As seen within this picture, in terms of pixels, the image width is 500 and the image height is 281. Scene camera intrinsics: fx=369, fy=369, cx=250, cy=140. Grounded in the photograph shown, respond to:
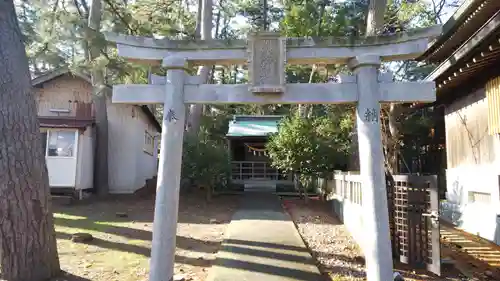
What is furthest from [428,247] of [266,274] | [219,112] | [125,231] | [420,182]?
[219,112]

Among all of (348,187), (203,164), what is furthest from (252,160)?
(348,187)

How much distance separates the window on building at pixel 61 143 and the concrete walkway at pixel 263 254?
7643 mm

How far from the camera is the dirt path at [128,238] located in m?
6.54

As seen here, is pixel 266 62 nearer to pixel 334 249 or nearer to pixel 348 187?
pixel 334 249

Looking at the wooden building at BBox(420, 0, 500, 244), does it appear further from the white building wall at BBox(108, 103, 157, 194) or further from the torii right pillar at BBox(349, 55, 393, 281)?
the white building wall at BBox(108, 103, 157, 194)

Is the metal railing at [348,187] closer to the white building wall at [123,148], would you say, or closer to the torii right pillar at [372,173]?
→ the torii right pillar at [372,173]

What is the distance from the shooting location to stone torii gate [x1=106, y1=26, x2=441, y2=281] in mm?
5691

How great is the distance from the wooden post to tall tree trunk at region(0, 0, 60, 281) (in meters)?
1.71

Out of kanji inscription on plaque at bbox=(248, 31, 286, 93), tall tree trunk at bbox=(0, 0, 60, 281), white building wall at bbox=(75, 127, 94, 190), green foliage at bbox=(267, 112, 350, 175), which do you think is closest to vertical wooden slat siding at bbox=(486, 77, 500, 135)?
kanji inscription on plaque at bbox=(248, 31, 286, 93)

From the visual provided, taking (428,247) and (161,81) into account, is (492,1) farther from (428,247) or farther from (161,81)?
(161,81)

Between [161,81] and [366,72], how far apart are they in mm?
3382

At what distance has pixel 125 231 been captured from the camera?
9539mm

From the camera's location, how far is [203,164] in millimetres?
14797

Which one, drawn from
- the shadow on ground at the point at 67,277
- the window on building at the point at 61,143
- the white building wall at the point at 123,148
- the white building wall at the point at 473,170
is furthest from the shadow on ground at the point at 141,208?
the white building wall at the point at 473,170
